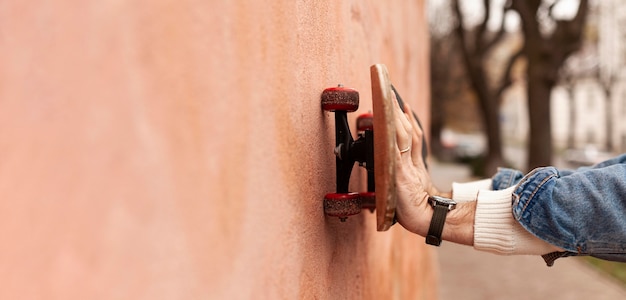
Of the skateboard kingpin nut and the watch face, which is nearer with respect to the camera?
the skateboard kingpin nut

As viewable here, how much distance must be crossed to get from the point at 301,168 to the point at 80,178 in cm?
56

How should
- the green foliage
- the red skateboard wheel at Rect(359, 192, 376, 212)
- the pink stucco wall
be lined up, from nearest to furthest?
the pink stucco wall
the red skateboard wheel at Rect(359, 192, 376, 212)
the green foliage

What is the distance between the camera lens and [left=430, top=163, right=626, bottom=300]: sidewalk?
5129 millimetres

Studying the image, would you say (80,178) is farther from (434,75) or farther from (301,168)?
(434,75)

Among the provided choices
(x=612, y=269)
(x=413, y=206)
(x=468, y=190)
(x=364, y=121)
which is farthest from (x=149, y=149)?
(x=612, y=269)

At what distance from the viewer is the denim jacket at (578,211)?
1.17 meters

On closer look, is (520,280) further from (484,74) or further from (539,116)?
(484,74)

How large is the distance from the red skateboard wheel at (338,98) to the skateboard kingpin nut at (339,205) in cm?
19

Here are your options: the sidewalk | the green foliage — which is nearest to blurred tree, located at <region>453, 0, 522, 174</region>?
the green foliage

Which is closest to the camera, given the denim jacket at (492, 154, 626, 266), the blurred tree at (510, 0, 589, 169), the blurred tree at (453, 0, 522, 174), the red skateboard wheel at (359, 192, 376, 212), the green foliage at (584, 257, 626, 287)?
the denim jacket at (492, 154, 626, 266)

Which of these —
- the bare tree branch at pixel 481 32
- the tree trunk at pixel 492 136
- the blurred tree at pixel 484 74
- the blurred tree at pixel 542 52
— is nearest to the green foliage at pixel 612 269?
the blurred tree at pixel 542 52

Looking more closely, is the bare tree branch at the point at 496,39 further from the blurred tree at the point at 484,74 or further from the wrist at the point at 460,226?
the wrist at the point at 460,226

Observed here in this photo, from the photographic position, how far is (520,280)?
5562 mm

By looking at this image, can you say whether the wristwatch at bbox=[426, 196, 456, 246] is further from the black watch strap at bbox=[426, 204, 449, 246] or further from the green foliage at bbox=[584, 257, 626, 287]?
the green foliage at bbox=[584, 257, 626, 287]
